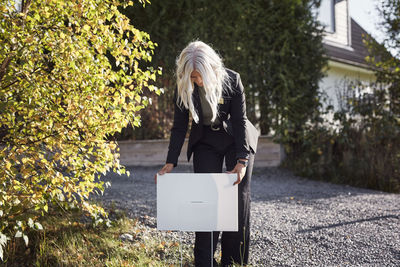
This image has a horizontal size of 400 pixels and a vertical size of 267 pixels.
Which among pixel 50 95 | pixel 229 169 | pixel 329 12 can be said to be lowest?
pixel 229 169

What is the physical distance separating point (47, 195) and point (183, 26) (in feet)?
18.4

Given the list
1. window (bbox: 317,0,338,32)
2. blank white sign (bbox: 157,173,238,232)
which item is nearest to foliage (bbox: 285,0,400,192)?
blank white sign (bbox: 157,173,238,232)

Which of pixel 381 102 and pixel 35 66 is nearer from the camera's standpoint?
pixel 35 66

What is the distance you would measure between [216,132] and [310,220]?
2.10 m

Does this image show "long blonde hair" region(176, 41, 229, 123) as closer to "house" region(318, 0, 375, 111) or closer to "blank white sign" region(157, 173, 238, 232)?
"blank white sign" region(157, 173, 238, 232)

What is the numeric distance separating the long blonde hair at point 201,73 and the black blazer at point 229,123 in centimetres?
11

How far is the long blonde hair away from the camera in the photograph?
2852 mm

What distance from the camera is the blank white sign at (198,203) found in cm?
282

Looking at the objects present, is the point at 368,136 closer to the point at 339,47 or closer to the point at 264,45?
the point at 264,45

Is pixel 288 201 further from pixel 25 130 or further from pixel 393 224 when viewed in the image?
pixel 25 130

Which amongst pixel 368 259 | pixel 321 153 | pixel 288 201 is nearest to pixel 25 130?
pixel 368 259

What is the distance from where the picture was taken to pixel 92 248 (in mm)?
3738

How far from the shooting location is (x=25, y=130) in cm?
326

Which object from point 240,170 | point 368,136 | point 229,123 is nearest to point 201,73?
point 229,123
